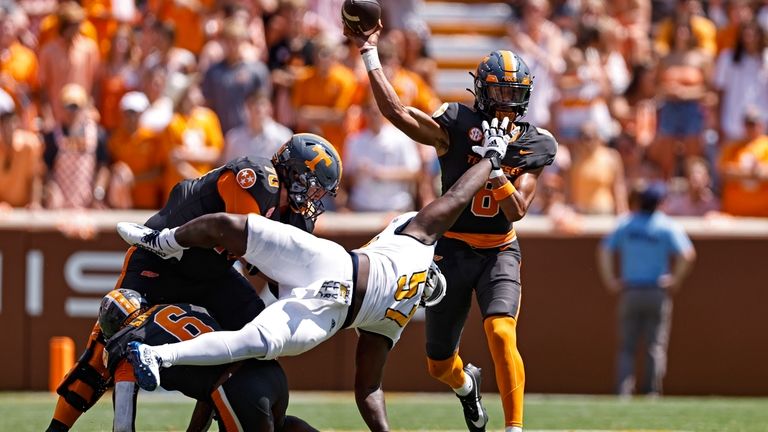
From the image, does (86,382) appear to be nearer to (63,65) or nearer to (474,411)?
(474,411)

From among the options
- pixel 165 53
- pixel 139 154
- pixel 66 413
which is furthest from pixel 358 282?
pixel 165 53

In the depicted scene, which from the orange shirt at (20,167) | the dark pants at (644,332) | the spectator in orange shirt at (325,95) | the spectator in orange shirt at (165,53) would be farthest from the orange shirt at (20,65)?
the dark pants at (644,332)

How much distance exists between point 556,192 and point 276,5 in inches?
126

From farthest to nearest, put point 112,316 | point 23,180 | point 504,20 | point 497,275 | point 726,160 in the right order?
1. point 504,20
2. point 726,160
3. point 23,180
4. point 497,275
5. point 112,316

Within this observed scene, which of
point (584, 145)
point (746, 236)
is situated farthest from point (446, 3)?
point (746, 236)

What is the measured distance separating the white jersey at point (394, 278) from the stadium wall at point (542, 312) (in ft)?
18.1

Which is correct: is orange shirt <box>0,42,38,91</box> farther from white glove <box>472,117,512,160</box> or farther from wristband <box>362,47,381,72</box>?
white glove <box>472,117,512,160</box>

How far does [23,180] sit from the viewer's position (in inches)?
462

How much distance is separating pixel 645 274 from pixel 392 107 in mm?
5307

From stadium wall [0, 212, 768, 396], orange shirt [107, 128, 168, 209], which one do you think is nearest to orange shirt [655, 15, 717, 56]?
stadium wall [0, 212, 768, 396]

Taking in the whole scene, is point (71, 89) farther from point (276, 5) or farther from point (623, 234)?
point (623, 234)

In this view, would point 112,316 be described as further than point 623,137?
No

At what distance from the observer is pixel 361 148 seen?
11992 mm

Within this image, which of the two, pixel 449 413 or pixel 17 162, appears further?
pixel 17 162
